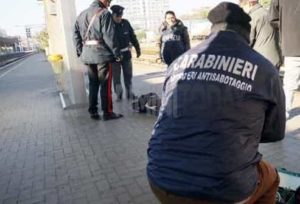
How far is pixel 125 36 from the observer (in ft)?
27.3

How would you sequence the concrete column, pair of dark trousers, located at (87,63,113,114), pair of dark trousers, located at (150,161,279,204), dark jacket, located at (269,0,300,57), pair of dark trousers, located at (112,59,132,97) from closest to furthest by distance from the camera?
pair of dark trousers, located at (150,161,279,204)
dark jacket, located at (269,0,300,57)
pair of dark trousers, located at (87,63,113,114)
the concrete column
pair of dark trousers, located at (112,59,132,97)

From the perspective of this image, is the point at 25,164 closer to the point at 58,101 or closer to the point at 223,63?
the point at 223,63

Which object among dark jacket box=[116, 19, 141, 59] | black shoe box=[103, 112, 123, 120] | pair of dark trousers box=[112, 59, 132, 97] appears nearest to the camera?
black shoe box=[103, 112, 123, 120]

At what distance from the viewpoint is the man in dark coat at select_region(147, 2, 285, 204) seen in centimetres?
194

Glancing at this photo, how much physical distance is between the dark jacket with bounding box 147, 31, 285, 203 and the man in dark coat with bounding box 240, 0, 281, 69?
3.79 metres

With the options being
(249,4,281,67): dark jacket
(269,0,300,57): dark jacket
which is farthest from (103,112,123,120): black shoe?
(269,0,300,57): dark jacket

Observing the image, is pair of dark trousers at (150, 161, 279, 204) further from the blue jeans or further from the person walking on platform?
the person walking on platform

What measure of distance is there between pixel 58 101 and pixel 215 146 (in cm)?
816

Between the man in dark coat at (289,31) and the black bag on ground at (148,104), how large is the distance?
2323 millimetres

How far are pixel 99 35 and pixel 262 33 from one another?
271cm

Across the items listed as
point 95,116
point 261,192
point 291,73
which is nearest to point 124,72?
point 95,116

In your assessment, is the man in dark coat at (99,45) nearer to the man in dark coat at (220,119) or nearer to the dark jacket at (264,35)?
the dark jacket at (264,35)

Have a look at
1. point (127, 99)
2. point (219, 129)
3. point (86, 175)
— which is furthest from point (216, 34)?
point (127, 99)

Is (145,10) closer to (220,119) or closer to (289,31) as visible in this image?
(289,31)
